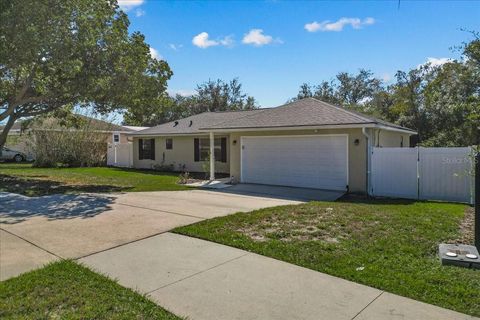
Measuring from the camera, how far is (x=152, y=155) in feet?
79.4

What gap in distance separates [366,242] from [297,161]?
852 cm

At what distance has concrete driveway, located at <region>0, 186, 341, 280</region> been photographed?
5.68 metres

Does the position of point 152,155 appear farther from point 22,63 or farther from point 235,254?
point 235,254

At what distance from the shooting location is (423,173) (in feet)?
38.9

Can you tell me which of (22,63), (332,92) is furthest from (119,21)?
(332,92)

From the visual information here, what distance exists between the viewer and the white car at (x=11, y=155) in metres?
30.7

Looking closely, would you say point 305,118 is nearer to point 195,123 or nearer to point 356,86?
point 195,123

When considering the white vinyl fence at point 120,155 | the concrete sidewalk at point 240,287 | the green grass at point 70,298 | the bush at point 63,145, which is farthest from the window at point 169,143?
the green grass at point 70,298

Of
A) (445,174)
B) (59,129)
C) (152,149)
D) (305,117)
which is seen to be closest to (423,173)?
(445,174)

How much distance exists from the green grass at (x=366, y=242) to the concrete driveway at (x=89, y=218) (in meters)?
1.01

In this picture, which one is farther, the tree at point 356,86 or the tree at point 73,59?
the tree at point 356,86

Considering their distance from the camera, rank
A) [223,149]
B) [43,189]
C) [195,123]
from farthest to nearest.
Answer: [195,123], [223,149], [43,189]

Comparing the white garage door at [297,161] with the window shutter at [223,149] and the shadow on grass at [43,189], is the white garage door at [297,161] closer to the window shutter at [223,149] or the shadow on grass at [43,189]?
the window shutter at [223,149]

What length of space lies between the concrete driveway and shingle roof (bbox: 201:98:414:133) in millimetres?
2754
